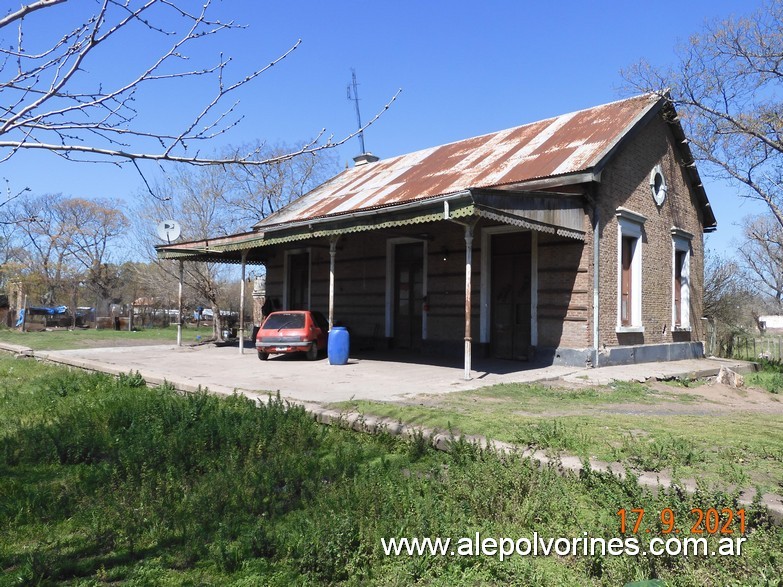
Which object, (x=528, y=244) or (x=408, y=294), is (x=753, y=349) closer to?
(x=528, y=244)

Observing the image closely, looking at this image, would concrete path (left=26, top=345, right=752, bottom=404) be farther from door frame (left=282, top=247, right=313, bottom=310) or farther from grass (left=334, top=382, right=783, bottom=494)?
door frame (left=282, top=247, right=313, bottom=310)

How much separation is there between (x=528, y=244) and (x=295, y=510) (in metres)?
12.3

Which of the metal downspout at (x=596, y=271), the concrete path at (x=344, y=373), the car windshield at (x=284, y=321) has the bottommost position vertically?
the concrete path at (x=344, y=373)

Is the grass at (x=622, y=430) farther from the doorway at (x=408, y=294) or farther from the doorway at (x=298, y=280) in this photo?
the doorway at (x=298, y=280)

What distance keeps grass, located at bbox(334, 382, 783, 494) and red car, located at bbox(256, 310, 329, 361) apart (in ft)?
23.8

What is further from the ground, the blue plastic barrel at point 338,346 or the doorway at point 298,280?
the doorway at point 298,280

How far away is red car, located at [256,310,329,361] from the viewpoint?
1634 cm

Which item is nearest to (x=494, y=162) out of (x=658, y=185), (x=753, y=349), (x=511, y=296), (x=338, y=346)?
(x=511, y=296)

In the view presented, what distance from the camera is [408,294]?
18.9 meters

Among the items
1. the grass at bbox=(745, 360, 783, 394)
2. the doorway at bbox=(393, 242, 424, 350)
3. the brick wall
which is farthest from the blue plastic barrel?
the grass at bbox=(745, 360, 783, 394)

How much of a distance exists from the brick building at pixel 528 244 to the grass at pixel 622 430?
10.4 ft

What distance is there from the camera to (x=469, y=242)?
39.1 ft

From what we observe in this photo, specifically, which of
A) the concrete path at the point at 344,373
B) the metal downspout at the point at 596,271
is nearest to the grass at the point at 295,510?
the concrete path at the point at 344,373

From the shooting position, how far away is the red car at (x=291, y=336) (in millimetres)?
16344
